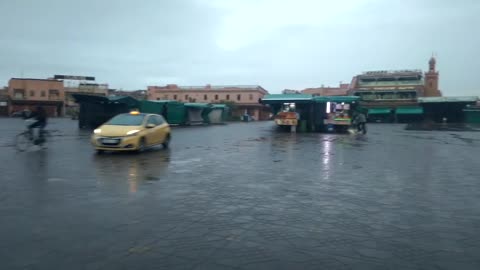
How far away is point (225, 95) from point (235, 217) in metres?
82.9

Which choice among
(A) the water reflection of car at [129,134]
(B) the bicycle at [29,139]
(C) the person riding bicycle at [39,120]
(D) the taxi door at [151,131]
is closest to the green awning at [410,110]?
(A) the water reflection of car at [129,134]

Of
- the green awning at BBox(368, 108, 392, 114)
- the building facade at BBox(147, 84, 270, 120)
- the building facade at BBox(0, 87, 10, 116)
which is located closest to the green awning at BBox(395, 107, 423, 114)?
the green awning at BBox(368, 108, 392, 114)

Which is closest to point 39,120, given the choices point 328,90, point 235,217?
point 235,217

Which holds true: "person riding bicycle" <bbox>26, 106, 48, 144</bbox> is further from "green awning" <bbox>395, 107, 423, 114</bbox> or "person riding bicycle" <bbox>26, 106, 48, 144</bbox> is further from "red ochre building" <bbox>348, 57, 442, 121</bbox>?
"green awning" <bbox>395, 107, 423, 114</bbox>

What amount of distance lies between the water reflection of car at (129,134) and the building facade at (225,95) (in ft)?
226

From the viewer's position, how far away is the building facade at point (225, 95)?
86688 millimetres

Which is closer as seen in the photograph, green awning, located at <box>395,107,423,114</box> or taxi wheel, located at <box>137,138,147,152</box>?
taxi wheel, located at <box>137,138,147,152</box>

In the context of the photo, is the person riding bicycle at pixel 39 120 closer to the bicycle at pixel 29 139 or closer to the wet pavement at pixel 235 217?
the bicycle at pixel 29 139

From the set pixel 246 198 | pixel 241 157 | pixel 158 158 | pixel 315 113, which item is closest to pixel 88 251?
pixel 246 198

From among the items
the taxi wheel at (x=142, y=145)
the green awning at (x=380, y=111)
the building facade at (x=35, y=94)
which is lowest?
the taxi wheel at (x=142, y=145)

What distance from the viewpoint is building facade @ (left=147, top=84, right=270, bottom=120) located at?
8669 cm

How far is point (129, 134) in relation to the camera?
512 inches

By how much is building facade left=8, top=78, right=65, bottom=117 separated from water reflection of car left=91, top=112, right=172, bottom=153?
210 feet

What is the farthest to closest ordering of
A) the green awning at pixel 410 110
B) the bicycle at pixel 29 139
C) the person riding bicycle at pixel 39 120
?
the green awning at pixel 410 110
the person riding bicycle at pixel 39 120
the bicycle at pixel 29 139
